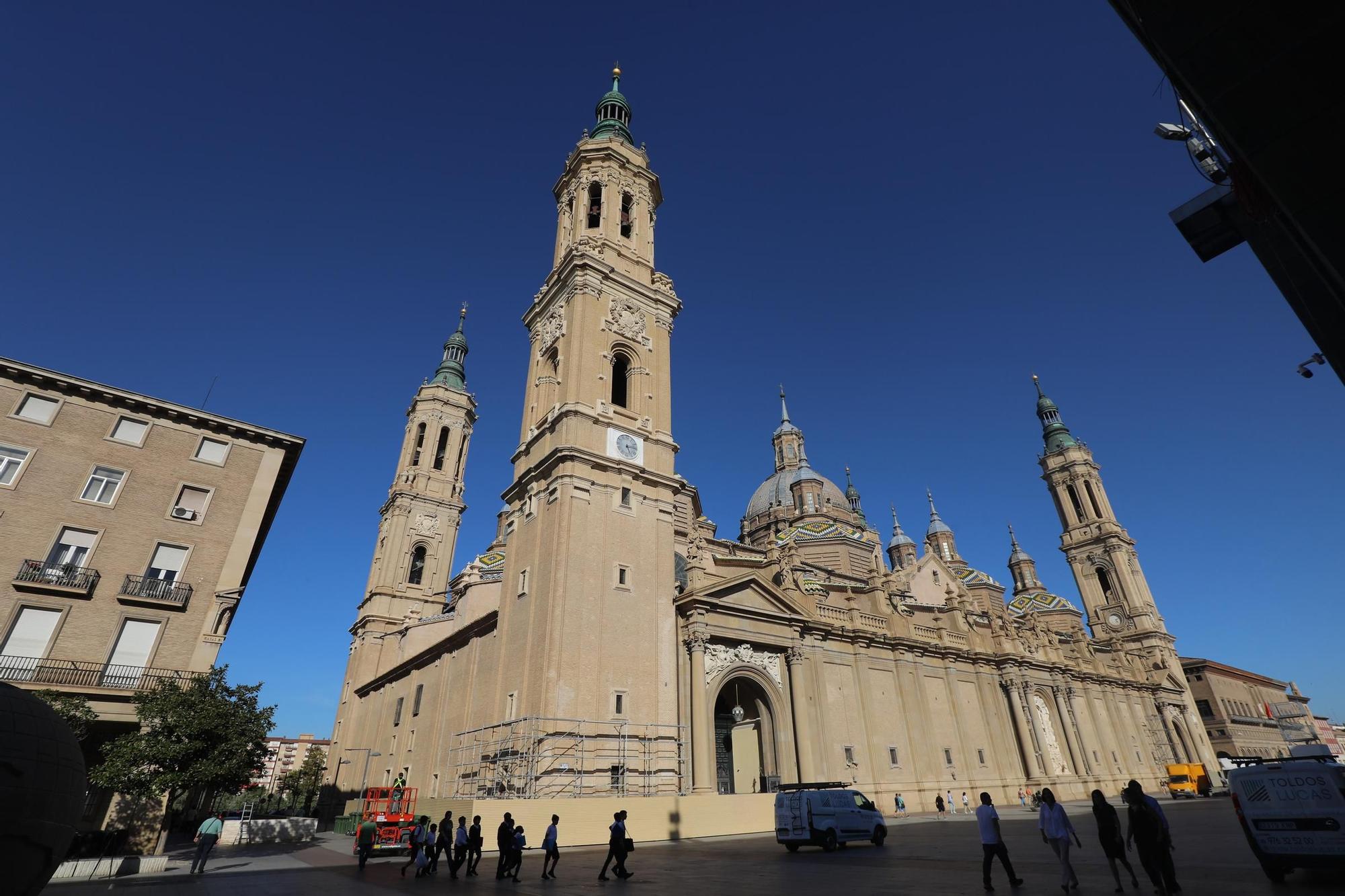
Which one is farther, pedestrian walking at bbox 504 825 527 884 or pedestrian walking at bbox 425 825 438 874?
pedestrian walking at bbox 425 825 438 874

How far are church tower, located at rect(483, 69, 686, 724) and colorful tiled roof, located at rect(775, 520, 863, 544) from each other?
28.9 metres

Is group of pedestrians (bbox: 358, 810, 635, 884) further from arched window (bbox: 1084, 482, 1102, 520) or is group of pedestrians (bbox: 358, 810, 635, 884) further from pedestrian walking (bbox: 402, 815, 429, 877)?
arched window (bbox: 1084, 482, 1102, 520)

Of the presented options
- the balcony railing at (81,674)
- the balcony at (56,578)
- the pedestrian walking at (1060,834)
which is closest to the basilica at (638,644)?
the balcony railing at (81,674)

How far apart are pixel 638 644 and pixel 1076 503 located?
67.7 m

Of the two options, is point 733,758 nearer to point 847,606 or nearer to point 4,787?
point 847,606

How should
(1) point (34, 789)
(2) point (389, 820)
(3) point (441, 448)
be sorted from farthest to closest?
(3) point (441, 448)
(2) point (389, 820)
(1) point (34, 789)

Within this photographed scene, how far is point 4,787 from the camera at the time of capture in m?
4.84

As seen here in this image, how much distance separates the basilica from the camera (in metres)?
24.0

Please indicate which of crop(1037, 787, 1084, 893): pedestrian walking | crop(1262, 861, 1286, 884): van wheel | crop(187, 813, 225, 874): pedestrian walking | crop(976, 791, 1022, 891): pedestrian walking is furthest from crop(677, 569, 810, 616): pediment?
crop(1262, 861, 1286, 884): van wheel

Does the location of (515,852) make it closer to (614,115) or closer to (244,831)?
(244,831)

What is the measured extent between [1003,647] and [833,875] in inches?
1511

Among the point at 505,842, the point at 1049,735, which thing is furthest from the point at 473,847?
the point at 1049,735

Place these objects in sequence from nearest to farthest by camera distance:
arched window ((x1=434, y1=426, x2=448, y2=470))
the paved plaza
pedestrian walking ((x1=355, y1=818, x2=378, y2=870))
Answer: the paved plaza
pedestrian walking ((x1=355, y1=818, x2=378, y2=870))
arched window ((x1=434, y1=426, x2=448, y2=470))

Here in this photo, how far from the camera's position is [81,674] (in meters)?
19.2
